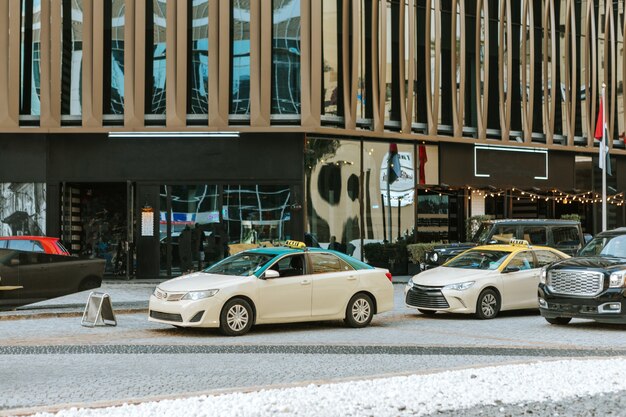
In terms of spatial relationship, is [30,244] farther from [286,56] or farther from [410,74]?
[410,74]

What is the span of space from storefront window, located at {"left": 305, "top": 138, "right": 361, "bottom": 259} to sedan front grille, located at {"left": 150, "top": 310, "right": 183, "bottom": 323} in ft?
50.5

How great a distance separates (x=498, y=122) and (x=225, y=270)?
72.1ft

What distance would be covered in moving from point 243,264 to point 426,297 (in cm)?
411

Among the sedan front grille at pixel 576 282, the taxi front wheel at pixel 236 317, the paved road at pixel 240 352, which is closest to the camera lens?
the paved road at pixel 240 352

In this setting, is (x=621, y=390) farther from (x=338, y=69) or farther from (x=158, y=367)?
(x=338, y=69)

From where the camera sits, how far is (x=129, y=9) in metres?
29.3

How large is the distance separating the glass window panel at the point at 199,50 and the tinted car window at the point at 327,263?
14.6 m

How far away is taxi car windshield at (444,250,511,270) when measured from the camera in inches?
722

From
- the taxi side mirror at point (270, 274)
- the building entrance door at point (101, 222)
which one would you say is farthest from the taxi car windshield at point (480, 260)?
the building entrance door at point (101, 222)

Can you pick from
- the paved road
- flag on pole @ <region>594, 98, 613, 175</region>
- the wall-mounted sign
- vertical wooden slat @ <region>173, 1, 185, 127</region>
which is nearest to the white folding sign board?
the paved road

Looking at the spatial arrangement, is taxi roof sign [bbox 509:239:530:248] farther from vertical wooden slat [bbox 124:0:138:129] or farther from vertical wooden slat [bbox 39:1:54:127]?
vertical wooden slat [bbox 39:1:54:127]

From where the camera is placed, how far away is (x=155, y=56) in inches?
1168

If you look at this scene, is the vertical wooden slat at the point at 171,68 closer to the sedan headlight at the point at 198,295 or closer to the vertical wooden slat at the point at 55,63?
the vertical wooden slat at the point at 55,63

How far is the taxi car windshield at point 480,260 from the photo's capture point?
18328 mm
